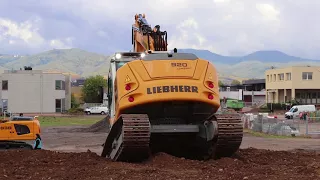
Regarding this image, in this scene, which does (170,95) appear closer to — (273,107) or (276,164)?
(276,164)

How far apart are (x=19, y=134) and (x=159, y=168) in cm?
1019

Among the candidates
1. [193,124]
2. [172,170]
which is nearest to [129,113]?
[193,124]

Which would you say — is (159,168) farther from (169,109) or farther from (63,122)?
(63,122)

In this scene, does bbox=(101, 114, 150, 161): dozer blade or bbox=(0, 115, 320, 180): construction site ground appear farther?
bbox=(101, 114, 150, 161): dozer blade

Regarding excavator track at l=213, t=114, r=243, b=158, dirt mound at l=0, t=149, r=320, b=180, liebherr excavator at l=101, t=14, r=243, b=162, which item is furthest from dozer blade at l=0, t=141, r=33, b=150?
excavator track at l=213, t=114, r=243, b=158

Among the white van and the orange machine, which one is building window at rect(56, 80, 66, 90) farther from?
the orange machine

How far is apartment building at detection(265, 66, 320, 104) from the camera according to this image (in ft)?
306

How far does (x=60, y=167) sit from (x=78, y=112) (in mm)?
74174

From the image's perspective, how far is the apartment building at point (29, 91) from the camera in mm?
81250

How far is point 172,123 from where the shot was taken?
11.9 metres

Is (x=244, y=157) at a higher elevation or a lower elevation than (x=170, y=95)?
lower

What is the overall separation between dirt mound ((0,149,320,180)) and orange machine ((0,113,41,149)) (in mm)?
6225

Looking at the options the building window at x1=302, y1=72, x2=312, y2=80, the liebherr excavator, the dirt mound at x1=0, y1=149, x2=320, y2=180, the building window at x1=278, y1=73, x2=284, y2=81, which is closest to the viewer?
the dirt mound at x1=0, y1=149, x2=320, y2=180

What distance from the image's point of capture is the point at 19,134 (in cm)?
1852
